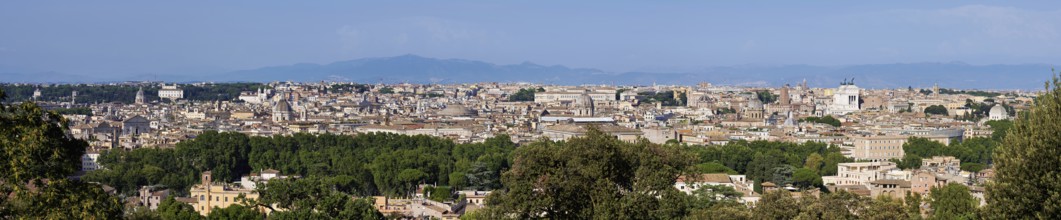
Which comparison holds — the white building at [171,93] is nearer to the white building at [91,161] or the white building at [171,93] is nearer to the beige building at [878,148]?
the white building at [91,161]

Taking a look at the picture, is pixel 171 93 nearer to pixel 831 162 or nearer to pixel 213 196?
pixel 831 162

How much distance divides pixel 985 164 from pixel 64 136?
152 feet

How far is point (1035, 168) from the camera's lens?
535 inches

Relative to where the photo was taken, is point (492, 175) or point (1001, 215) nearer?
point (1001, 215)

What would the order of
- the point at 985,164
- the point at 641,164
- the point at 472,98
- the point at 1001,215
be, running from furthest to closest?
the point at 472,98, the point at 985,164, the point at 641,164, the point at 1001,215

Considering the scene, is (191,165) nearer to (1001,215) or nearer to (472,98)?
(1001,215)

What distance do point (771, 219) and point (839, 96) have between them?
113949mm

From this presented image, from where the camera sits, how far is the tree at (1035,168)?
13508 mm

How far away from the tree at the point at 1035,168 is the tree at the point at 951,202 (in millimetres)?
16211

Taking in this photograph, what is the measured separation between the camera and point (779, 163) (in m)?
51.2

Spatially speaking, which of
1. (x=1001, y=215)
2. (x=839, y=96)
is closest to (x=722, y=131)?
(x=839, y=96)

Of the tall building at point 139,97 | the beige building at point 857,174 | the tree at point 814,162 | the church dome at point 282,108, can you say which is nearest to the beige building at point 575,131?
the tree at point 814,162

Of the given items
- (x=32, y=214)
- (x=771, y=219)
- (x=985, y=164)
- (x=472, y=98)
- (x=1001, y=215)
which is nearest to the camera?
(x=32, y=214)

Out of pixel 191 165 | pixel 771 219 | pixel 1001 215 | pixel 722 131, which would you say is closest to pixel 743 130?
pixel 722 131
